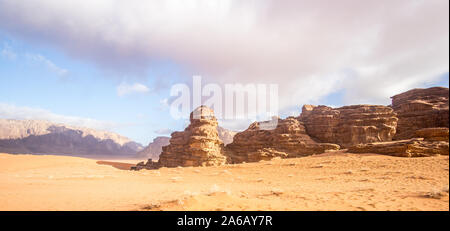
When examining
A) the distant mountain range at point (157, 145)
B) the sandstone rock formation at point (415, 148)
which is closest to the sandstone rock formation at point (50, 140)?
the distant mountain range at point (157, 145)

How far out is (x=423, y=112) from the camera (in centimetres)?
3819

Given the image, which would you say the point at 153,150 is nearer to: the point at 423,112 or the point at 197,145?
the point at 197,145

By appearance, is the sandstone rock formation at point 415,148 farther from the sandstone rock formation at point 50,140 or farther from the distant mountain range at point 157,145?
the sandstone rock formation at point 50,140

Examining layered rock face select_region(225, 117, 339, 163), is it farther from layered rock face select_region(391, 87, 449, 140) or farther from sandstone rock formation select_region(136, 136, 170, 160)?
sandstone rock formation select_region(136, 136, 170, 160)

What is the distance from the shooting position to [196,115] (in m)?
45.5

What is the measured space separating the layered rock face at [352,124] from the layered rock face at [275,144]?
3188mm

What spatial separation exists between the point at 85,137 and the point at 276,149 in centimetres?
12398

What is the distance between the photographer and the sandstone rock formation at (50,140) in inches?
4075

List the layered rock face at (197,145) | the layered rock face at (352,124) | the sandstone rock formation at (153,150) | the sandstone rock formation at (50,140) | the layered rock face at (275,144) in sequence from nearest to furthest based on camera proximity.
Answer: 1. the layered rock face at (352,124)
2. the layered rock face at (275,144)
3. the layered rock face at (197,145)
4. the sandstone rock formation at (153,150)
5. the sandstone rock formation at (50,140)

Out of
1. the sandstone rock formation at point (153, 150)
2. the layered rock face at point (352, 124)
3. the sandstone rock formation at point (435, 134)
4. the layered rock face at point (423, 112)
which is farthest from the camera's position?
the sandstone rock formation at point (153, 150)

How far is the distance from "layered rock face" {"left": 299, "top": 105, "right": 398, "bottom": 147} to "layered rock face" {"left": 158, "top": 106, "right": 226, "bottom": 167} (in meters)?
18.9

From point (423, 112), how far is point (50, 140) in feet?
477
